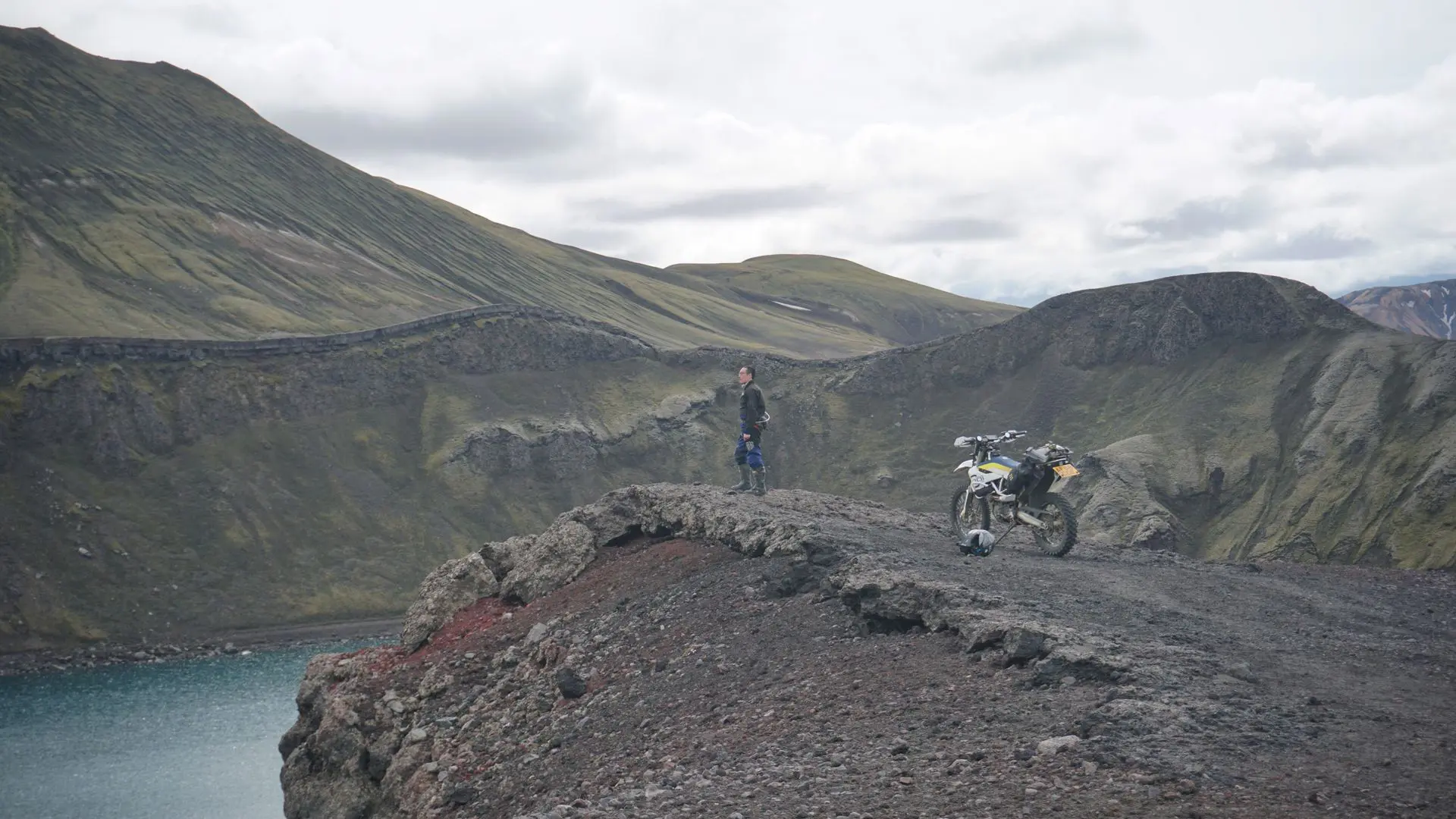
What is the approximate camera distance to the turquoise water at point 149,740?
44.3 m

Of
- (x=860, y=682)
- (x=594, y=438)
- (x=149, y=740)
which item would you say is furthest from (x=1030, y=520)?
(x=594, y=438)

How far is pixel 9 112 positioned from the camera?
161875 millimetres

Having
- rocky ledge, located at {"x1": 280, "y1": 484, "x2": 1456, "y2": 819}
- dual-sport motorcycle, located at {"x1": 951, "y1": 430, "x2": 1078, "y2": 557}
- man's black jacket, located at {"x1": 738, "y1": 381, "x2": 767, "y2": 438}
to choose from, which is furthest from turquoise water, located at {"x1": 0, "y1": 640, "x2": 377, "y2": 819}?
dual-sport motorcycle, located at {"x1": 951, "y1": 430, "x2": 1078, "y2": 557}

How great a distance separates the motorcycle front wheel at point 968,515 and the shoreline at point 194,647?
64.6 meters

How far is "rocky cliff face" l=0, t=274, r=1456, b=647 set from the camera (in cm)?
7156

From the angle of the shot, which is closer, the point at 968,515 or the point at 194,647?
the point at 968,515

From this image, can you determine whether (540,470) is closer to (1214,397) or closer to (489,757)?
(1214,397)

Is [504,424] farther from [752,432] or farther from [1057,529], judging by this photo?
[1057,529]

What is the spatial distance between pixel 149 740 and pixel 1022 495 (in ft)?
157

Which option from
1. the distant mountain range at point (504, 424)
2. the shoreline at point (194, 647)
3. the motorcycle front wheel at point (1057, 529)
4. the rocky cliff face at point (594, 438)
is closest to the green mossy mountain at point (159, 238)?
the distant mountain range at point (504, 424)

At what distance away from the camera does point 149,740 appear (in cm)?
5428

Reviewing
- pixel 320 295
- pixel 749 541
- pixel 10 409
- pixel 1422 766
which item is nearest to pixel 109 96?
pixel 320 295

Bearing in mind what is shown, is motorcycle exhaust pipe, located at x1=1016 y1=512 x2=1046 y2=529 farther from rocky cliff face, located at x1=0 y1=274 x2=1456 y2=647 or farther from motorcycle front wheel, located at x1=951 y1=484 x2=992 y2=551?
rocky cliff face, located at x1=0 y1=274 x2=1456 y2=647

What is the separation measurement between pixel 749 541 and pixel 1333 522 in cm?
5340
